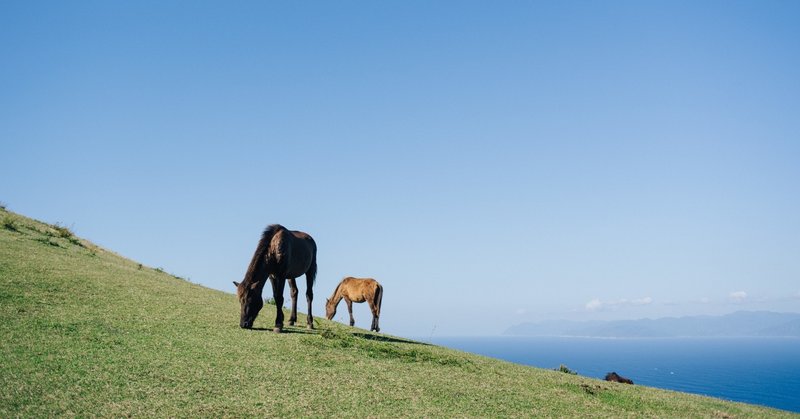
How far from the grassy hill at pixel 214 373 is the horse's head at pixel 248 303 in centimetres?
56

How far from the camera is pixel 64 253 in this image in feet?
66.9

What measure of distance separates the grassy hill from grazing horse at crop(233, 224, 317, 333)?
83 centimetres

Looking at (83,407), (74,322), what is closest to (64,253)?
(74,322)

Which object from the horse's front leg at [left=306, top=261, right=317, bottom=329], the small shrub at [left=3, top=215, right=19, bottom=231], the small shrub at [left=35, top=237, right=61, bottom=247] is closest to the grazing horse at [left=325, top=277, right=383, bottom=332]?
the horse's front leg at [left=306, top=261, right=317, bottom=329]

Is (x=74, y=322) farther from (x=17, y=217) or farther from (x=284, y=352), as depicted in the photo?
(x=17, y=217)

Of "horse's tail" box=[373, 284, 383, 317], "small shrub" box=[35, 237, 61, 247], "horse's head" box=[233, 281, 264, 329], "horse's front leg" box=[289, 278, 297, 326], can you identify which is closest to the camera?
"horse's head" box=[233, 281, 264, 329]

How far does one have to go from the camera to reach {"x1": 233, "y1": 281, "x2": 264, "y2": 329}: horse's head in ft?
46.8

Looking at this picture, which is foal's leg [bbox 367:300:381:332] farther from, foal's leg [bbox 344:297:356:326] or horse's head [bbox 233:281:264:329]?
horse's head [bbox 233:281:264:329]

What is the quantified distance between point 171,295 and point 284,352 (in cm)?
774

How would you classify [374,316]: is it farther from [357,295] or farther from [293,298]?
[293,298]

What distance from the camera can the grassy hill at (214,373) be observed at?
7949mm

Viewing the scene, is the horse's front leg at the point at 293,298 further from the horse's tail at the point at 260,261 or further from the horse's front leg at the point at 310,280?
the horse's tail at the point at 260,261

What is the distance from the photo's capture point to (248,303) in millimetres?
14375

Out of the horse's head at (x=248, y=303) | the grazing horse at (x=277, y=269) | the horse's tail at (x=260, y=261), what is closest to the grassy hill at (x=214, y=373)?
the horse's head at (x=248, y=303)
